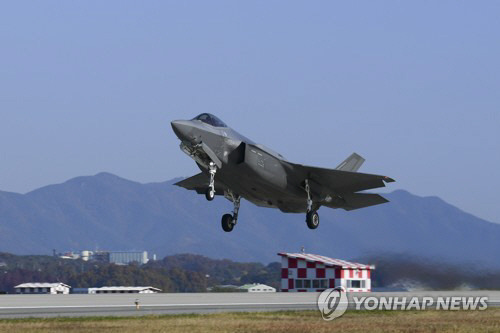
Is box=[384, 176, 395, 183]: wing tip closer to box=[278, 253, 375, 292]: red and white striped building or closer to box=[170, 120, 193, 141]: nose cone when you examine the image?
box=[170, 120, 193, 141]: nose cone

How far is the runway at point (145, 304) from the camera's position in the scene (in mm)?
33688

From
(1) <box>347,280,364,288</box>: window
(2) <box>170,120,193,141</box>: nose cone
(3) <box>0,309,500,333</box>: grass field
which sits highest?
(2) <box>170,120,193,141</box>: nose cone

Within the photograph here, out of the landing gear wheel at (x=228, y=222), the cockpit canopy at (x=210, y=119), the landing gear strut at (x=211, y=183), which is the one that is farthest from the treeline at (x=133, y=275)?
the landing gear strut at (x=211, y=183)

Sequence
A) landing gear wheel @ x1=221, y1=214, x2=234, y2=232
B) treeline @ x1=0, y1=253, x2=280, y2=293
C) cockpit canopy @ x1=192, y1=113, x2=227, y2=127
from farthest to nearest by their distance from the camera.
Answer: treeline @ x1=0, y1=253, x2=280, y2=293 < landing gear wheel @ x1=221, y1=214, x2=234, y2=232 < cockpit canopy @ x1=192, y1=113, x2=227, y2=127

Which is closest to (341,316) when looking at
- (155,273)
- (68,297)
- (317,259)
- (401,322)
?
(401,322)

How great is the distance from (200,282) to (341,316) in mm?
56557

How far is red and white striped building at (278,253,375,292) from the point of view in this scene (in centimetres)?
5647

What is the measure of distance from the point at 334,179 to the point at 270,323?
8.18m

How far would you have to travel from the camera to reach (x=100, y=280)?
8769 centimetres

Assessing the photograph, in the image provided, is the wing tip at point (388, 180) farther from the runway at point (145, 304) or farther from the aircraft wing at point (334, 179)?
the runway at point (145, 304)

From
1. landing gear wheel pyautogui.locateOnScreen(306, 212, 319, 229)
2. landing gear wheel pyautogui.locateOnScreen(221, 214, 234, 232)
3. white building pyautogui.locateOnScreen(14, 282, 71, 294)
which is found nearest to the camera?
landing gear wheel pyautogui.locateOnScreen(221, 214, 234, 232)

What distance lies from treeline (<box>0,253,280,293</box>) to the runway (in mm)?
40574

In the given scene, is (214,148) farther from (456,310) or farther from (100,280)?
(100,280)

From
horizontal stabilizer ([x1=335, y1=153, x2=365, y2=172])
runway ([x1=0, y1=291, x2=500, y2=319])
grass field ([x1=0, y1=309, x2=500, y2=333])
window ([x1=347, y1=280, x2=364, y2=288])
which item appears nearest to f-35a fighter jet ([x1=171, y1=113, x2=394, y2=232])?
horizontal stabilizer ([x1=335, y1=153, x2=365, y2=172])
